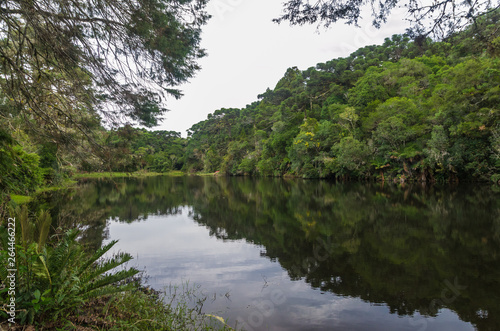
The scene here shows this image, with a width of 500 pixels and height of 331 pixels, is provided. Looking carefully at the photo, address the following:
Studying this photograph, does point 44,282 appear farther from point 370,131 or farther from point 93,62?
point 370,131

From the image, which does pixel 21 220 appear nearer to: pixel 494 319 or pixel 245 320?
pixel 245 320

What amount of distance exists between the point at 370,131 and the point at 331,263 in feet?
104

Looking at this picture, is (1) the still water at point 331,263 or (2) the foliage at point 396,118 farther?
(2) the foliage at point 396,118

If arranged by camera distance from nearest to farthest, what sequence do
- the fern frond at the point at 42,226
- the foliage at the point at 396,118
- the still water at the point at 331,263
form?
1. the fern frond at the point at 42,226
2. the still water at the point at 331,263
3. the foliage at the point at 396,118

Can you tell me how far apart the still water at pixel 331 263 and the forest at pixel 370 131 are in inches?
53.5

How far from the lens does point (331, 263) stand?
Answer: 6609 mm

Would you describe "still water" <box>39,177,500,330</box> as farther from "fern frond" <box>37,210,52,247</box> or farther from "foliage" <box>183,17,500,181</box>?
"foliage" <box>183,17,500,181</box>

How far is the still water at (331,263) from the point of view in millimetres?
4453

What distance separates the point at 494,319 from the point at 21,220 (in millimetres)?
6228

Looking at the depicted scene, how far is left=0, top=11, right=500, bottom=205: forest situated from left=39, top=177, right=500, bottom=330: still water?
1.36m

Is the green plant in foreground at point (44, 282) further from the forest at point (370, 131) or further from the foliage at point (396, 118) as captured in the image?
the foliage at point (396, 118)

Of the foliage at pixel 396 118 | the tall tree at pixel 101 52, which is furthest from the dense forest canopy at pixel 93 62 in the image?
the foliage at pixel 396 118

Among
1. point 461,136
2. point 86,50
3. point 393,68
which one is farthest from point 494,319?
point 393,68

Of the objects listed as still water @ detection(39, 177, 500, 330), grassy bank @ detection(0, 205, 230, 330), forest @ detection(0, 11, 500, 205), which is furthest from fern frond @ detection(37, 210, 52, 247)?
still water @ detection(39, 177, 500, 330)
